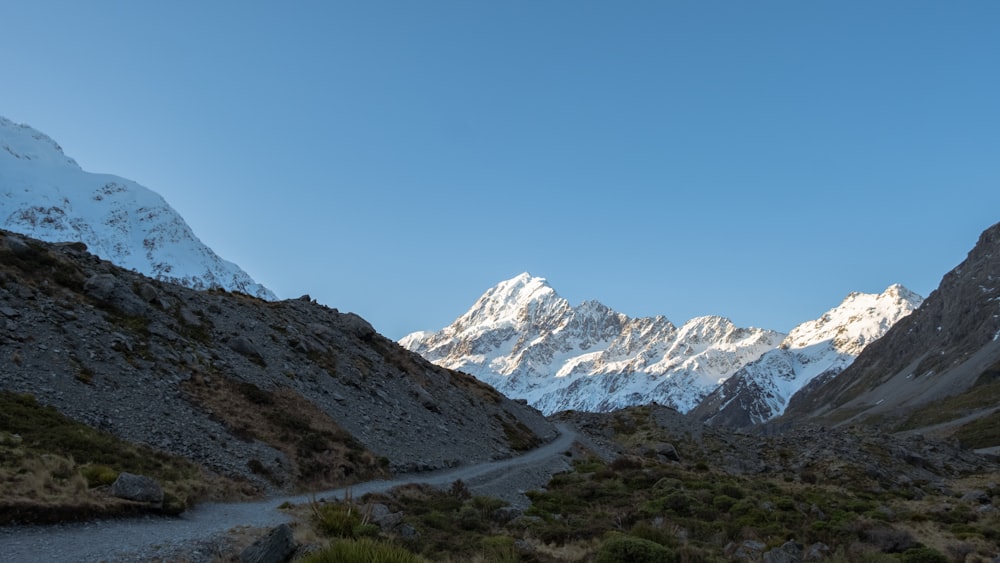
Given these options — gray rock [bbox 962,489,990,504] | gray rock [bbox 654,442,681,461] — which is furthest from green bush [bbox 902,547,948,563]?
gray rock [bbox 654,442,681,461]

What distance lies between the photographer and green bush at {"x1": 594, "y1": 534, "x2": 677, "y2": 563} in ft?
52.8

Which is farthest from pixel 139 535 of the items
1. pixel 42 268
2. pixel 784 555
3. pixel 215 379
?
pixel 42 268

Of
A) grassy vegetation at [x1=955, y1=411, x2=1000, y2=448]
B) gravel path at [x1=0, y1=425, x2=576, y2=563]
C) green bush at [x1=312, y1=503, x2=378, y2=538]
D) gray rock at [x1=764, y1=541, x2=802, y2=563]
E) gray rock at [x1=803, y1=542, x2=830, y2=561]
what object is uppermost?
gravel path at [x1=0, y1=425, x2=576, y2=563]

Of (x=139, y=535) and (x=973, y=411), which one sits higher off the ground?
(x=139, y=535)

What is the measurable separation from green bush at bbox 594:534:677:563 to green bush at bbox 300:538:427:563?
724 centimetres

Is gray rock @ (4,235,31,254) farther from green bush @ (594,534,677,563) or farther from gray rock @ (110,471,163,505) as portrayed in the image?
green bush @ (594,534,677,563)

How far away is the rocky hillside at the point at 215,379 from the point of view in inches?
1067

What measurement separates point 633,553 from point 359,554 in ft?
29.3

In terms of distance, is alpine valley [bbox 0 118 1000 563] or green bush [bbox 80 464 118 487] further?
green bush [bbox 80 464 118 487]

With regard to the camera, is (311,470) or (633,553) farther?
(311,470)

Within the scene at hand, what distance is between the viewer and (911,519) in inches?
1228

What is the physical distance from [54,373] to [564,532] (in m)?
23.8

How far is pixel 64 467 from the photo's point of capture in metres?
19.0

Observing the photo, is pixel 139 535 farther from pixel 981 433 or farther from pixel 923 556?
pixel 981 433
